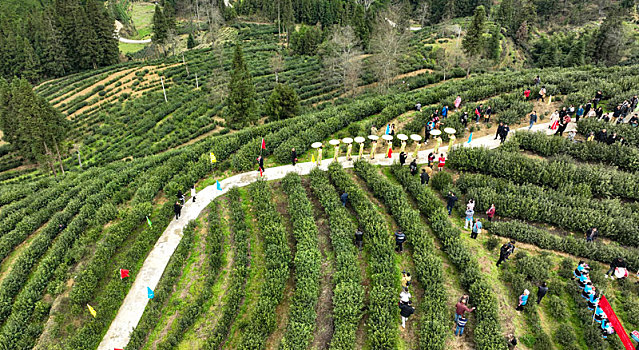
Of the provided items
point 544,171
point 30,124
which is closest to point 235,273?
point 544,171

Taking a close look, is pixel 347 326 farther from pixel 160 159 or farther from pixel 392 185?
pixel 160 159

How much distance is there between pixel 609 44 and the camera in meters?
67.6

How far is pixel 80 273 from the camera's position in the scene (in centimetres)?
2031

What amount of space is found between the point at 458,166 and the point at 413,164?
11.7ft

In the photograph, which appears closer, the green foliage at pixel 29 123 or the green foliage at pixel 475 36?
the green foliage at pixel 29 123

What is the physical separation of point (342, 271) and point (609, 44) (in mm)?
75903

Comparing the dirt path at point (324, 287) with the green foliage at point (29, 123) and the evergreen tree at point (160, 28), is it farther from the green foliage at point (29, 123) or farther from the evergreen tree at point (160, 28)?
the evergreen tree at point (160, 28)

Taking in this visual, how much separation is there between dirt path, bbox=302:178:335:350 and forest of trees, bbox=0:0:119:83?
73712 mm

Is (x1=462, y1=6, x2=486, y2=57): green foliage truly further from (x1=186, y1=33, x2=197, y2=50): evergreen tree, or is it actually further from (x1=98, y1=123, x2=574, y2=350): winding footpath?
(x1=186, y1=33, x2=197, y2=50): evergreen tree

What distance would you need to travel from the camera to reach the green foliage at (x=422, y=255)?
1595cm

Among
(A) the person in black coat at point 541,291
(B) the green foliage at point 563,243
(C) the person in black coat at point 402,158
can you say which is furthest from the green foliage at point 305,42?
(A) the person in black coat at point 541,291

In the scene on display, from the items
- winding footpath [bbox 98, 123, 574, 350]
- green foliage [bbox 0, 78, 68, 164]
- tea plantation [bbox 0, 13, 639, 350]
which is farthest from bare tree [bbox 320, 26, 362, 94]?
green foliage [bbox 0, 78, 68, 164]

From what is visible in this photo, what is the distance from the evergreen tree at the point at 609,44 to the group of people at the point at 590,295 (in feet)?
212

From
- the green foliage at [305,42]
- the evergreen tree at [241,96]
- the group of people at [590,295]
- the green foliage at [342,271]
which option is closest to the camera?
the group of people at [590,295]
